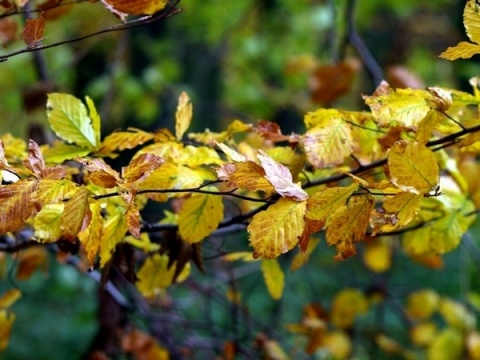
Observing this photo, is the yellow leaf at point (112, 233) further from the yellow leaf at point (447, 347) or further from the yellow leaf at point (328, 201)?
the yellow leaf at point (447, 347)

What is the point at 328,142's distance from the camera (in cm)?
97

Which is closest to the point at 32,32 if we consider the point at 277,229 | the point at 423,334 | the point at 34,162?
the point at 34,162

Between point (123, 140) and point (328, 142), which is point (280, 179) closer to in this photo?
point (328, 142)

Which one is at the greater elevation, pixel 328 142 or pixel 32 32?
pixel 32 32

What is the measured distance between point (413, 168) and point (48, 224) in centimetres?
45

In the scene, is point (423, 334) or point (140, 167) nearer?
point (140, 167)

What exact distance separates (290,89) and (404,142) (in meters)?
4.38

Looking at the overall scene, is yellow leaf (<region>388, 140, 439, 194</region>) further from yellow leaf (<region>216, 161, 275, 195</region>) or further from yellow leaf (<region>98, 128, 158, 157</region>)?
yellow leaf (<region>98, 128, 158, 157</region>)

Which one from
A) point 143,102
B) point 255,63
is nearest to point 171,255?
point 143,102

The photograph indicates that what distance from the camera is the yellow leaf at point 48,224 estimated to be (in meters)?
0.87

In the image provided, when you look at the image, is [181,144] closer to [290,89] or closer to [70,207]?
[70,207]

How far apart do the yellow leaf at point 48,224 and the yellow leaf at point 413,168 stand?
1.34ft

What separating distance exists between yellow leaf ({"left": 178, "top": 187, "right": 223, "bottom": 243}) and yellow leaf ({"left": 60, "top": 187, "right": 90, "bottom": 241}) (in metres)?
0.21

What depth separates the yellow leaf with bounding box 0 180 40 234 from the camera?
0.79 metres
